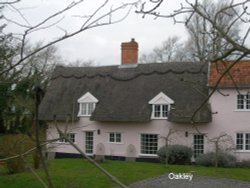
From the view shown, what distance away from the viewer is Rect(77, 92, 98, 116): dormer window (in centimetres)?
3200

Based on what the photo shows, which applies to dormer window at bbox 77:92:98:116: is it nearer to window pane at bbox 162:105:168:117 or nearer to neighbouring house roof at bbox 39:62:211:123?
neighbouring house roof at bbox 39:62:211:123

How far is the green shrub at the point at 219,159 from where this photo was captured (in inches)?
1027

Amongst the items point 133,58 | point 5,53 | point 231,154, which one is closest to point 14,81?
point 5,53

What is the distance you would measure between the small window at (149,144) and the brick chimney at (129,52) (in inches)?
254

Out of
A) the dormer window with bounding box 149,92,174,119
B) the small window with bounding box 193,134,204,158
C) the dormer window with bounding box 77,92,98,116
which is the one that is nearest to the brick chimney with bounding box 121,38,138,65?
the dormer window with bounding box 77,92,98,116

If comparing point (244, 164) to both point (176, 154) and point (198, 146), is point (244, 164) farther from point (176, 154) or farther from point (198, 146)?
point (176, 154)

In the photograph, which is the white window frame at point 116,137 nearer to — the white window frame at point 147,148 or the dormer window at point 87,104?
the white window frame at point 147,148

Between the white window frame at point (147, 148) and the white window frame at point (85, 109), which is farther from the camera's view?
the white window frame at point (85, 109)

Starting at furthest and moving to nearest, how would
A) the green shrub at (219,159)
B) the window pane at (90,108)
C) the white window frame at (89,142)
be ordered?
the window pane at (90,108)
the white window frame at (89,142)
the green shrub at (219,159)

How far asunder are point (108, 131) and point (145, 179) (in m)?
11.7

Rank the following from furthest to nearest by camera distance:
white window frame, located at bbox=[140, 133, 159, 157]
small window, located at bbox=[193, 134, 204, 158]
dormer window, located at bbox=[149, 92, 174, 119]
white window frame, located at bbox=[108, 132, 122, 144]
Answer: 1. white window frame, located at bbox=[108, 132, 122, 144]
2. dormer window, located at bbox=[149, 92, 174, 119]
3. white window frame, located at bbox=[140, 133, 159, 157]
4. small window, located at bbox=[193, 134, 204, 158]

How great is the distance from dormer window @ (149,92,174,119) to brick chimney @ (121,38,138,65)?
487 centimetres

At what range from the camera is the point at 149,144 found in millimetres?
29703

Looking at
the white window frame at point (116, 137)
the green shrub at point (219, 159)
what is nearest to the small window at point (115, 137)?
the white window frame at point (116, 137)
